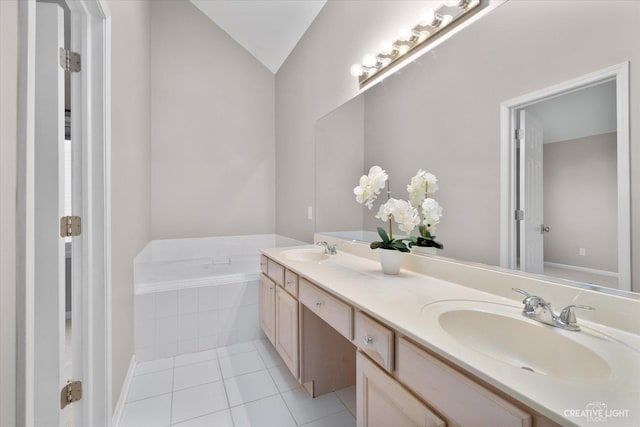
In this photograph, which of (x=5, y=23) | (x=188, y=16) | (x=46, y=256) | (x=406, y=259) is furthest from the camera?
(x=188, y=16)

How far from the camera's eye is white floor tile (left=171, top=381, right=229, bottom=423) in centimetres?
159

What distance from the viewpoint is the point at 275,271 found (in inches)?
80.8

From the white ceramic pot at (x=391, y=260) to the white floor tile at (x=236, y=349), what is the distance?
1453 mm

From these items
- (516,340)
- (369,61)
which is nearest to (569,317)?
(516,340)

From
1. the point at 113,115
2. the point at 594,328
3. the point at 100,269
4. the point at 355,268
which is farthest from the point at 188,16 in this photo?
the point at 594,328

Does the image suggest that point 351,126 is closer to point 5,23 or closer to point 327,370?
point 327,370

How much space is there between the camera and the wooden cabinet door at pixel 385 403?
0.81m

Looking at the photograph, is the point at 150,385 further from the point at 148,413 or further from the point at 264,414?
the point at 264,414

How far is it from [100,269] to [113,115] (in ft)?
Answer: 2.51

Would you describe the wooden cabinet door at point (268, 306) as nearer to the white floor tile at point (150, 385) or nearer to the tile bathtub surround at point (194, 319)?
the tile bathtub surround at point (194, 319)

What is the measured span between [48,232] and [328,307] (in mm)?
1115

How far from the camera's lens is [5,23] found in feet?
1.91

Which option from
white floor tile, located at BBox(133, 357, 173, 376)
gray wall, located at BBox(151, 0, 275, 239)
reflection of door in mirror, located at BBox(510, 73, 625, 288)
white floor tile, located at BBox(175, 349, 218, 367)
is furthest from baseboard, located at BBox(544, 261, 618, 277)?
gray wall, located at BBox(151, 0, 275, 239)

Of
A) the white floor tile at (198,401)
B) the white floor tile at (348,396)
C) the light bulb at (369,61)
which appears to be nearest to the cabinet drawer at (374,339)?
the white floor tile at (348,396)
